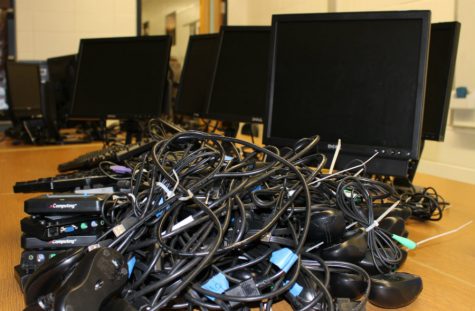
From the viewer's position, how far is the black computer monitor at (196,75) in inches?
72.4

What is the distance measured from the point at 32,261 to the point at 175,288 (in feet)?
0.86

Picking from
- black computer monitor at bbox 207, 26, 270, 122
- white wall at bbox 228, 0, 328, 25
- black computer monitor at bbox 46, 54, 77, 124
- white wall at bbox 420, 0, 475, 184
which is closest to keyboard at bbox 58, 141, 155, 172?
black computer monitor at bbox 207, 26, 270, 122

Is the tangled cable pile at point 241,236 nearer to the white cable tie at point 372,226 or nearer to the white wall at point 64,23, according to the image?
the white cable tie at point 372,226

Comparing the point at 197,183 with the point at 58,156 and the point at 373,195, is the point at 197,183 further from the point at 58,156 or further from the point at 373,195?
the point at 58,156

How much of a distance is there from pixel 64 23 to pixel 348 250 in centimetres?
447

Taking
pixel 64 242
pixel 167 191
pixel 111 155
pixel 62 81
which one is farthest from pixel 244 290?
pixel 62 81

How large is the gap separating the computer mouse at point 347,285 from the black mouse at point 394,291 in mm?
17

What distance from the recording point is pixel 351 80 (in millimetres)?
978

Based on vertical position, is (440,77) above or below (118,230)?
above

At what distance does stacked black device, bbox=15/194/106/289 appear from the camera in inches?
23.7

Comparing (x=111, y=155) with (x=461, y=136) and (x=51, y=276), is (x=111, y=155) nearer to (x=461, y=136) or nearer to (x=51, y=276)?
(x=51, y=276)

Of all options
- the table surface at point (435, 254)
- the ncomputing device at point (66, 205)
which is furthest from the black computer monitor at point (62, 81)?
the ncomputing device at point (66, 205)

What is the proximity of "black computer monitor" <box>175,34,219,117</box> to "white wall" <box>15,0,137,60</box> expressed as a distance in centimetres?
281

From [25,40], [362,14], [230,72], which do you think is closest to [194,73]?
[230,72]
